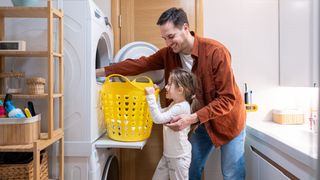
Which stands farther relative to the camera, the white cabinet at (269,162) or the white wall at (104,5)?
the white wall at (104,5)

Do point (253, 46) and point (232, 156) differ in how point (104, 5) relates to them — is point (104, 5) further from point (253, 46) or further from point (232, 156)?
point (232, 156)

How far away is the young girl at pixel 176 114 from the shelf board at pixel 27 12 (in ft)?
2.02

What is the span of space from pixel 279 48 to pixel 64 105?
1655 millimetres

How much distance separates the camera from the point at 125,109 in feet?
4.98

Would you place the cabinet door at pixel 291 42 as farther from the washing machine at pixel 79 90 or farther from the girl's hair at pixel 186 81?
the washing machine at pixel 79 90

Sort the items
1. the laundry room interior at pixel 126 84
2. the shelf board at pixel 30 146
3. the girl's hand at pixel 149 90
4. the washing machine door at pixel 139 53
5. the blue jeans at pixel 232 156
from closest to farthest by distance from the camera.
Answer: the shelf board at pixel 30 146, the laundry room interior at pixel 126 84, the girl's hand at pixel 149 90, the blue jeans at pixel 232 156, the washing machine door at pixel 139 53

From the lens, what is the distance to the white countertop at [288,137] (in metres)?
1.18

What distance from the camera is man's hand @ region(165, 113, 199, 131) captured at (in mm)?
1461

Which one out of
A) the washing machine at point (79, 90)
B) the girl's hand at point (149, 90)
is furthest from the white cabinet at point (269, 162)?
the washing machine at point (79, 90)

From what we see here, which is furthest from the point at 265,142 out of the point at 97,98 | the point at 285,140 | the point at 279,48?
the point at 97,98

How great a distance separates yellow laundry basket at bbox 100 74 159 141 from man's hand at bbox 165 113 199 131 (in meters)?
0.19

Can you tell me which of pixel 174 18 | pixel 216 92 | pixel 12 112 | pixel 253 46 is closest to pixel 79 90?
pixel 12 112

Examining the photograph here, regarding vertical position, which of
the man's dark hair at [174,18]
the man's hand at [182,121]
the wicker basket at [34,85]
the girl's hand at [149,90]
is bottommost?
the man's hand at [182,121]

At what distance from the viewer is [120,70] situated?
5.80 feet
